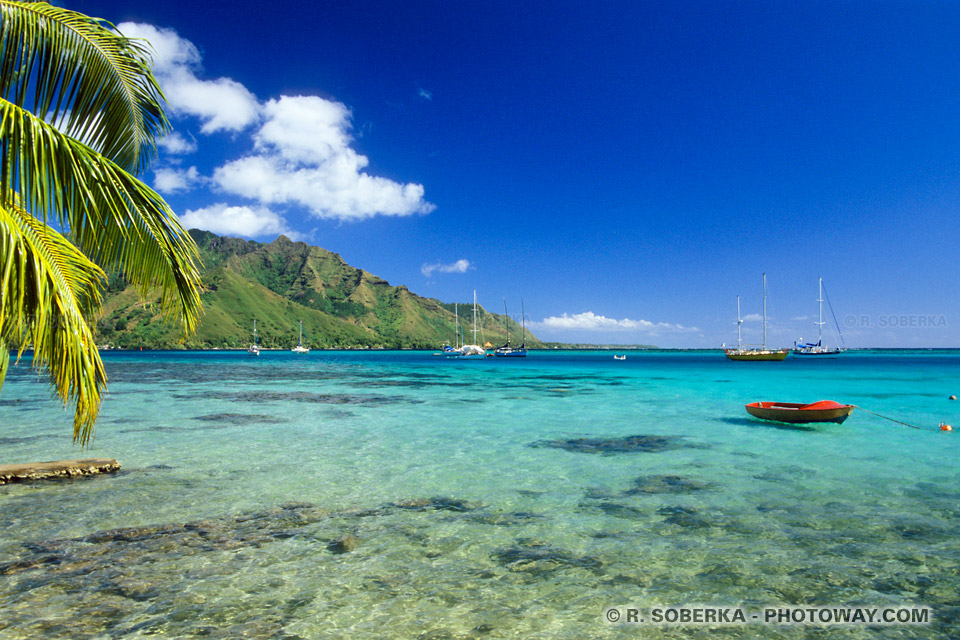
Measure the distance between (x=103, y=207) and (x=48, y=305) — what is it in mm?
1459

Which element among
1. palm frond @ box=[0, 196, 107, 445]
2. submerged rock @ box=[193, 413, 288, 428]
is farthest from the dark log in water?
palm frond @ box=[0, 196, 107, 445]

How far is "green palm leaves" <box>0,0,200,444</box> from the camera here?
4.25m

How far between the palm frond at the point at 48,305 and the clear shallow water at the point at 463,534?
3.28 m

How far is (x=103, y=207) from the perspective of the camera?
5.12m

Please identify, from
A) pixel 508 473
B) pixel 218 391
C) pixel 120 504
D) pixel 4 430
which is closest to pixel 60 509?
pixel 120 504

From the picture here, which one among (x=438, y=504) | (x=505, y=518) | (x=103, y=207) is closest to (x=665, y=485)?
(x=505, y=518)

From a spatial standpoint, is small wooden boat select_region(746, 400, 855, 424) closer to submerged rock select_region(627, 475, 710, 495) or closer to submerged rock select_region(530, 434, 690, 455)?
submerged rock select_region(530, 434, 690, 455)

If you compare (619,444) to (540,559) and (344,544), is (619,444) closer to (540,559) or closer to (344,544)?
(540,559)

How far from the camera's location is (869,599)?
687 centimetres

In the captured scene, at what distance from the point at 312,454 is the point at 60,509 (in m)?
7.12

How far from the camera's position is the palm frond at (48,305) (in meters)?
4.01

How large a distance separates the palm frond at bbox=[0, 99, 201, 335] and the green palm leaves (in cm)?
1

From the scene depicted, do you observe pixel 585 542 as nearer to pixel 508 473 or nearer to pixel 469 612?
pixel 469 612

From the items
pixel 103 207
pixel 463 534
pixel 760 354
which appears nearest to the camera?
pixel 103 207
